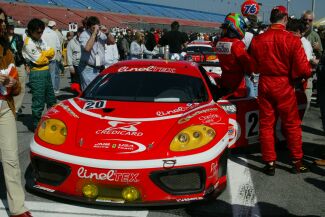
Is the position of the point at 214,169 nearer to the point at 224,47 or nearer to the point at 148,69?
the point at 148,69

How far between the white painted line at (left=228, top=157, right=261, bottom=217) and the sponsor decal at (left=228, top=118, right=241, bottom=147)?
30 cm

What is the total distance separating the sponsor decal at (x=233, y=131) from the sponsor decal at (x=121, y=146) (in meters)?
1.57

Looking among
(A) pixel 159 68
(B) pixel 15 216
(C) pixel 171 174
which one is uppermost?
(A) pixel 159 68

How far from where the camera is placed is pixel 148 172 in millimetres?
3410

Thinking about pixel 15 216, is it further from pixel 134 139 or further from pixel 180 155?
pixel 180 155

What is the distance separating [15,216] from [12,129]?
650 millimetres

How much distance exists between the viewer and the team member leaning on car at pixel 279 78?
14.6 ft

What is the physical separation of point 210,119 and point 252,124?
3.95 ft

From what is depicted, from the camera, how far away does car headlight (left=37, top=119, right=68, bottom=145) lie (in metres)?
3.81

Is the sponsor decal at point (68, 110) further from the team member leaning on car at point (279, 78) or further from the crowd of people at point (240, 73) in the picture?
the team member leaning on car at point (279, 78)

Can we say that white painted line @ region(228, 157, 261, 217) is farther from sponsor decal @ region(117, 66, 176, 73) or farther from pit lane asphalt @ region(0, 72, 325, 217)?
sponsor decal @ region(117, 66, 176, 73)

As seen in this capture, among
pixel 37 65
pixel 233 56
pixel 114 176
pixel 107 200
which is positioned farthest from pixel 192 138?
pixel 37 65

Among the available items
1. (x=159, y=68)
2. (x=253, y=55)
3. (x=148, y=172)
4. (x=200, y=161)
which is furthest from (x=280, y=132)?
(x=148, y=172)

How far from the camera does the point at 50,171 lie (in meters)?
3.66
